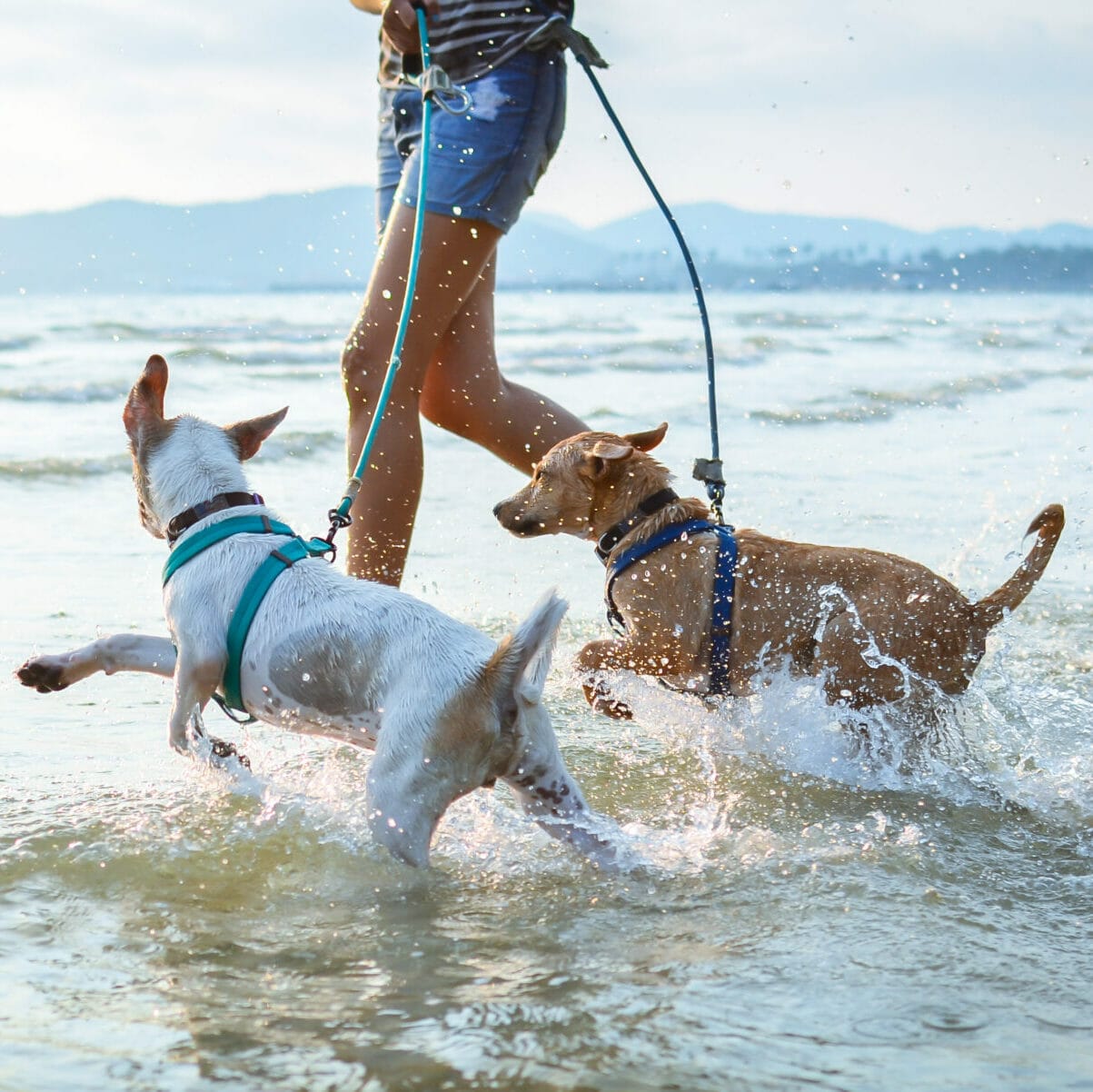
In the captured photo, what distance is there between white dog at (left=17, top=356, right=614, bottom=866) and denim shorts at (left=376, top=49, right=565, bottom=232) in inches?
44.6

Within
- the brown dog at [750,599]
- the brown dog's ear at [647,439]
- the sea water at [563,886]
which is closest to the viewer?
the sea water at [563,886]

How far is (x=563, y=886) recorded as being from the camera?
3.04 m

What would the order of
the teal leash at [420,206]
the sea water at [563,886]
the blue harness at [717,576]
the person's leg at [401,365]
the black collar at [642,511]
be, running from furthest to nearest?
the black collar at [642,511], the person's leg at [401,365], the blue harness at [717,576], the teal leash at [420,206], the sea water at [563,886]

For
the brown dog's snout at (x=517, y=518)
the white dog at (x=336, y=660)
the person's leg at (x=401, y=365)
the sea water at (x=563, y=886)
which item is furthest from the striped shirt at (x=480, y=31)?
the sea water at (x=563, y=886)

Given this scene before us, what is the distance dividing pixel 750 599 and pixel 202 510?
1710 millimetres

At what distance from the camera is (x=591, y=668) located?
170 inches

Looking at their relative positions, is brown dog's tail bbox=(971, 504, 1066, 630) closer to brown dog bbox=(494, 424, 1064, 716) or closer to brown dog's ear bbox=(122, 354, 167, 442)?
brown dog bbox=(494, 424, 1064, 716)

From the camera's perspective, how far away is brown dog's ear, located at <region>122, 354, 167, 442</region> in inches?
136

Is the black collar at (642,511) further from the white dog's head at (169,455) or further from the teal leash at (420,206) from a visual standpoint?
the white dog's head at (169,455)

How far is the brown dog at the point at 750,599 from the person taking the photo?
404 cm

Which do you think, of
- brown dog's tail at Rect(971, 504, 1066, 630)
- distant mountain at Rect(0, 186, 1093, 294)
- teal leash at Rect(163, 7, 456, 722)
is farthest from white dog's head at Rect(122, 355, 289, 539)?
distant mountain at Rect(0, 186, 1093, 294)

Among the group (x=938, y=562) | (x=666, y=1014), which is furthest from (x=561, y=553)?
(x=666, y=1014)

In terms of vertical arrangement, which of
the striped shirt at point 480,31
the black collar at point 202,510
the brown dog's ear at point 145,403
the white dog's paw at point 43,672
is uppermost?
the striped shirt at point 480,31

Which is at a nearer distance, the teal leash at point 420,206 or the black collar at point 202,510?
the black collar at point 202,510
